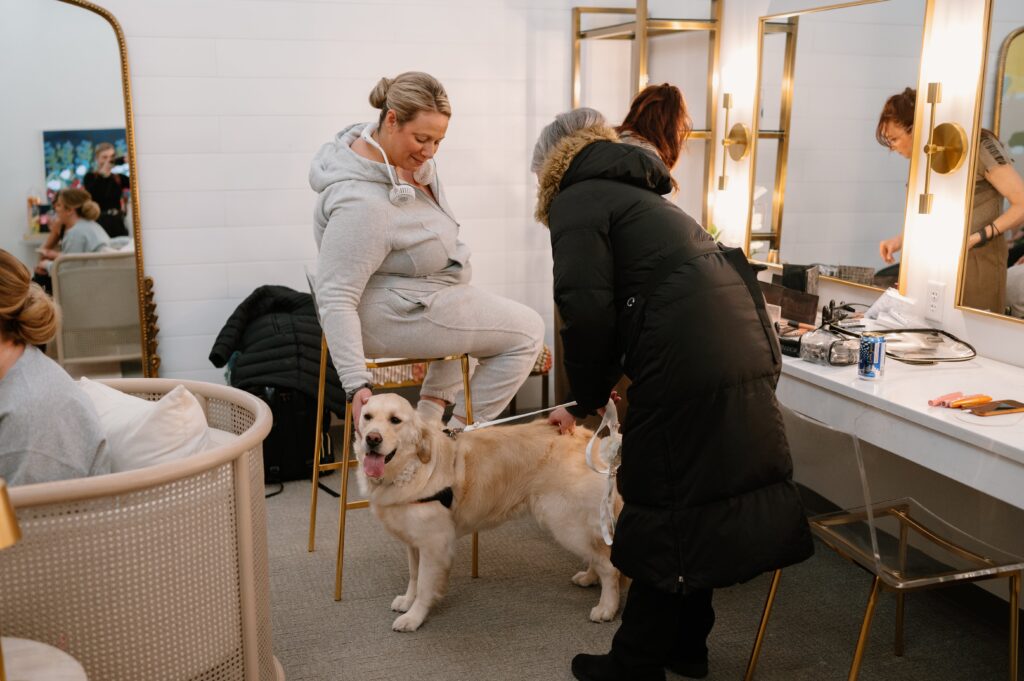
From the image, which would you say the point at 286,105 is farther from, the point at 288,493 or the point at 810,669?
the point at 810,669

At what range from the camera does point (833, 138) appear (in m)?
3.38

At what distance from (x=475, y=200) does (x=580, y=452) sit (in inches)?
83.5

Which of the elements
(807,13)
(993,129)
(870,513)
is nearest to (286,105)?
(807,13)

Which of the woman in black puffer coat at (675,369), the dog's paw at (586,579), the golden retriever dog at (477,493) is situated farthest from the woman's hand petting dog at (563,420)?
the woman in black puffer coat at (675,369)

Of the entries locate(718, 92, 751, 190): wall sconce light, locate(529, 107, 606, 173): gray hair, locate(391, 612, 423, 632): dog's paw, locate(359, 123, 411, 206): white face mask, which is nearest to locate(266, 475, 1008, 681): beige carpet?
locate(391, 612, 423, 632): dog's paw

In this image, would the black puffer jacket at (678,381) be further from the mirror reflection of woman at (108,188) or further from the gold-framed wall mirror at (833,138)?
the mirror reflection of woman at (108,188)

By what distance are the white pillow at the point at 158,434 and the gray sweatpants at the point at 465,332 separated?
643mm

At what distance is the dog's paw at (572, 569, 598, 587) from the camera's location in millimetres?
2949

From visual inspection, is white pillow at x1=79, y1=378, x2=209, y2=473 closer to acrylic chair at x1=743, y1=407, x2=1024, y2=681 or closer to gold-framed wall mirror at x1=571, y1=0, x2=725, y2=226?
acrylic chair at x1=743, y1=407, x2=1024, y2=681

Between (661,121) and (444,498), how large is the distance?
4.69 feet

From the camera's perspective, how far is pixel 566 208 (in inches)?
81.2

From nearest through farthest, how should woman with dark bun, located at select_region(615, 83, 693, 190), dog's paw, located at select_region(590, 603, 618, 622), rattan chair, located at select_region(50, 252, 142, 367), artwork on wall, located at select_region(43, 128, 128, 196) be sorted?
dog's paw, located at select_region(590, 603, 618, 622) < woman with dark bun, located at select_region(615, 83, 693, 190) < artwork on wall, located at select_region(43, 128, 128, 196) < rattan chair, located at select_region(50, 252, 142, 367)

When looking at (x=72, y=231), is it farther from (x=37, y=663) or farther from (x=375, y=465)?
(x=37, y=663)

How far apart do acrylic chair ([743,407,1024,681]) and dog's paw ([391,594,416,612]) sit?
3.35 feet
